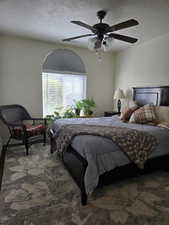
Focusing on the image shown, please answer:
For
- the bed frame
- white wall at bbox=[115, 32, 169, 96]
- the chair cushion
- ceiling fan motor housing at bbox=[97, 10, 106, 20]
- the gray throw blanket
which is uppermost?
ceiling fan motor housing at bbox=[97, 10, 106, 20]

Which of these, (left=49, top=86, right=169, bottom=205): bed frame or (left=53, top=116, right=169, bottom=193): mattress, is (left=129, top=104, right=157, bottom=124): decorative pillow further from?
(left=53, top=116, right=169, bottom=193): mattress

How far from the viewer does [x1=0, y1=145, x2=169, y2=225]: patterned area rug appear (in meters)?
1.59

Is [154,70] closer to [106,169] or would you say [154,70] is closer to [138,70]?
[138,70]

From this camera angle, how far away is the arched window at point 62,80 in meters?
4.22

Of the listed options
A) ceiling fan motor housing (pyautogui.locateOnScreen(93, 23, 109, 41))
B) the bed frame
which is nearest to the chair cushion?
the bed frame

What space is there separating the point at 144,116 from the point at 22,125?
247 centimetres

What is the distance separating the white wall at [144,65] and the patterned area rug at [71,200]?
7.49ft

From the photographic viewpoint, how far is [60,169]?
2650 millimetres

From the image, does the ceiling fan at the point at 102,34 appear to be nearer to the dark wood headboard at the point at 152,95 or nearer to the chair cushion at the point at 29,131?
the dark wood headboard at the point at 152,95

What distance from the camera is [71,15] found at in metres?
2.59

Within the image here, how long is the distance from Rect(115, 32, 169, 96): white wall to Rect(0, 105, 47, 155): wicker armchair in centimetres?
273

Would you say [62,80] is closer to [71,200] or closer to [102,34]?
[102,34]

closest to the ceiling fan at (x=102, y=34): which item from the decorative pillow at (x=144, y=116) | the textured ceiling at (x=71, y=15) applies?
the textured ceiling at (x=71, y=15)

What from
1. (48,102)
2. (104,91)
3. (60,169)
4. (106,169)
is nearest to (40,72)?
(48,102)
